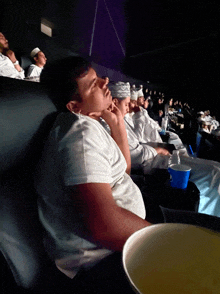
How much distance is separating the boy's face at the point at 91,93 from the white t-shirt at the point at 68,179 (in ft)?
0.55

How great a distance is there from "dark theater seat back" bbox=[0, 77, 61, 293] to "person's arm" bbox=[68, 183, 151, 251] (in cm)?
22

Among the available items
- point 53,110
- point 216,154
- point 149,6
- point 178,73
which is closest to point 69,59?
point 53,110

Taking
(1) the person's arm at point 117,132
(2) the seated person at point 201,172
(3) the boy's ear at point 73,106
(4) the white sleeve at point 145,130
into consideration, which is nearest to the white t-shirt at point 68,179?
(3) the boy's ear at point 73,106

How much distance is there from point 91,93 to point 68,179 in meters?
0.47

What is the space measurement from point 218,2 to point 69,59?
394 cm

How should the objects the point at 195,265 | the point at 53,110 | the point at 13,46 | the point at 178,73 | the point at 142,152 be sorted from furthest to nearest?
the point at 178,73
the point at 13,46
the point at 142,152
the point at 53,110
the point at 195,265

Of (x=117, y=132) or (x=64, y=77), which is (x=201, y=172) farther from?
(x=64, y=77)

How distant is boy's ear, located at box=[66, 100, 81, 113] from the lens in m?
0.91

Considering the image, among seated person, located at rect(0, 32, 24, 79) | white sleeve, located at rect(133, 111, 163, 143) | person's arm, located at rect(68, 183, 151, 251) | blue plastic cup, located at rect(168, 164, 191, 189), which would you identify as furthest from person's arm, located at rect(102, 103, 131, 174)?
seated person, located at rect(0, 32, 24, 79)

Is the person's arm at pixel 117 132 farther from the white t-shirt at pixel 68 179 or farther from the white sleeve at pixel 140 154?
the white t-shirt at pixel 68 179

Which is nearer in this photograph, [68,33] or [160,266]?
[160,266]

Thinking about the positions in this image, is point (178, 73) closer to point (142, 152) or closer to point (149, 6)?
point (149, 6)

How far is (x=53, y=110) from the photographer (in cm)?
86

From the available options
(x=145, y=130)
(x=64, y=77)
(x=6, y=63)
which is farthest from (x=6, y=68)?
(x=64, y=77)
